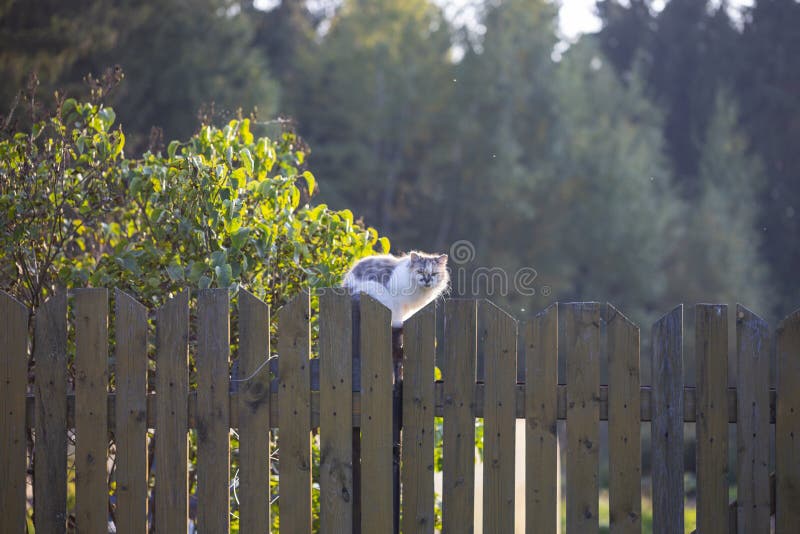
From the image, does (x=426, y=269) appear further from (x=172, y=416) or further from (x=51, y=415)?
(x=51, y=415)

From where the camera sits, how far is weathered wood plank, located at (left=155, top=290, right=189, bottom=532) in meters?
2.85

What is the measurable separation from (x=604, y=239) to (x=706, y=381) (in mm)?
18312

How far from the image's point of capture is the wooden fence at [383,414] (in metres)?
2.72

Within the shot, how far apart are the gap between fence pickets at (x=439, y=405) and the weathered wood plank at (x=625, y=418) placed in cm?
4

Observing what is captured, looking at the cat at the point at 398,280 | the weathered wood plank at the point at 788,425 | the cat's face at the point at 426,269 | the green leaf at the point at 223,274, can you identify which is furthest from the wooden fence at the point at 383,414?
the cat's face at the point at 426,269

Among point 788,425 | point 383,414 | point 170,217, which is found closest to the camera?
point 788,425

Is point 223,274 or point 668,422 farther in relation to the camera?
point 223,274

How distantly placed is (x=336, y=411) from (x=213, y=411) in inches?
17.6

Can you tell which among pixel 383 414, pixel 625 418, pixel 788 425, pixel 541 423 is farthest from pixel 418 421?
pixel 788 425

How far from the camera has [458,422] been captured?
2.79 meters

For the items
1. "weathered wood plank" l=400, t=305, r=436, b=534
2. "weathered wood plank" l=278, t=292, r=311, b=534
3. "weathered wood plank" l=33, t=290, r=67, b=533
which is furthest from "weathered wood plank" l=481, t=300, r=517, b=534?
"weathered wood plank" l=33, t=290, r=67, b=533

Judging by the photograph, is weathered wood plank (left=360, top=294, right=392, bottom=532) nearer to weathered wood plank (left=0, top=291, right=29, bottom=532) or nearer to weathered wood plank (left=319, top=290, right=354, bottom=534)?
weathered wood plank (left=319, top=290, right=354, bottom=534)

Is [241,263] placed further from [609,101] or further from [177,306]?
[609,101]

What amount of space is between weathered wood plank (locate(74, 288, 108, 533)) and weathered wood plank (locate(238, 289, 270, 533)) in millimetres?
509
